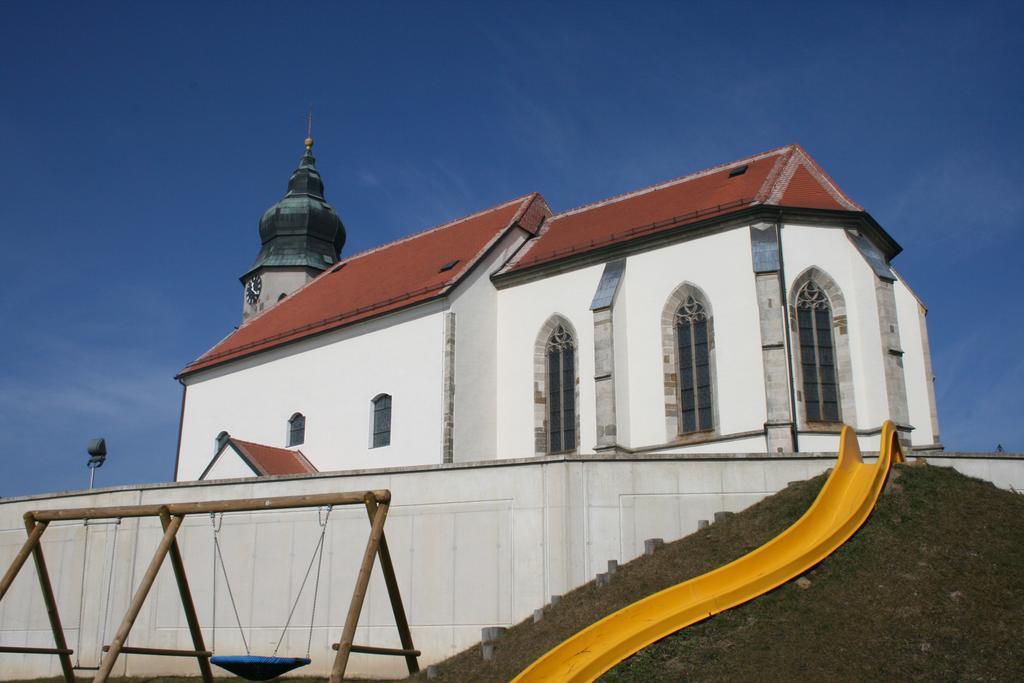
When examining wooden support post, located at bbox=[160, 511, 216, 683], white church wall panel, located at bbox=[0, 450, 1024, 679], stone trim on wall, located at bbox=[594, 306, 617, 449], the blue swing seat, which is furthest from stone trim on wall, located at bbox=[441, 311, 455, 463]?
the blue swing seat

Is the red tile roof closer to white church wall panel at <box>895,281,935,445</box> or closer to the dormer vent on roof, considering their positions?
the dormer vent on roof

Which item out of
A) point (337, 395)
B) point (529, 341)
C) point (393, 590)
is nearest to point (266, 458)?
point (337, 395)

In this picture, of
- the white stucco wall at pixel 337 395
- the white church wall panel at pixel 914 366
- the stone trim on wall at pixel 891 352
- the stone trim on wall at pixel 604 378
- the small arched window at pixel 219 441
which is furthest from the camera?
the small arched window at pixel 219 441

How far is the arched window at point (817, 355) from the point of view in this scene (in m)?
22.9

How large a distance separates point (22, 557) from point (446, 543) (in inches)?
260

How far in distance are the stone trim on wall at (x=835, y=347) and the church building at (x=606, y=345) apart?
46mm

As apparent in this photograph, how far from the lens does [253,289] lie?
4162 centimetres

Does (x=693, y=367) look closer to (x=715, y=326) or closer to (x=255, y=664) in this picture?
(x=715, y=326)

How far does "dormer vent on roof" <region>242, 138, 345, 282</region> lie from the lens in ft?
136

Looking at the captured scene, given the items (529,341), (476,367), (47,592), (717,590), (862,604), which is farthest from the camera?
(529,341)

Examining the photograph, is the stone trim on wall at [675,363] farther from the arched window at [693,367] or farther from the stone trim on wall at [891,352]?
the stone trim on wall at [891,352]

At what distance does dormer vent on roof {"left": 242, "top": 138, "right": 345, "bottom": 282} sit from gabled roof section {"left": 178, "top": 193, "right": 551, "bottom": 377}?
148 inches

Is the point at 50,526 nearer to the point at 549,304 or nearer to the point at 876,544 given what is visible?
the point at 549,304

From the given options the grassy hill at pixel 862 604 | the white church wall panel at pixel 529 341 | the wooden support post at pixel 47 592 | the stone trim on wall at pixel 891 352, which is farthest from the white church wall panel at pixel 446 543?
the white church wall panel at pixel 529 341
